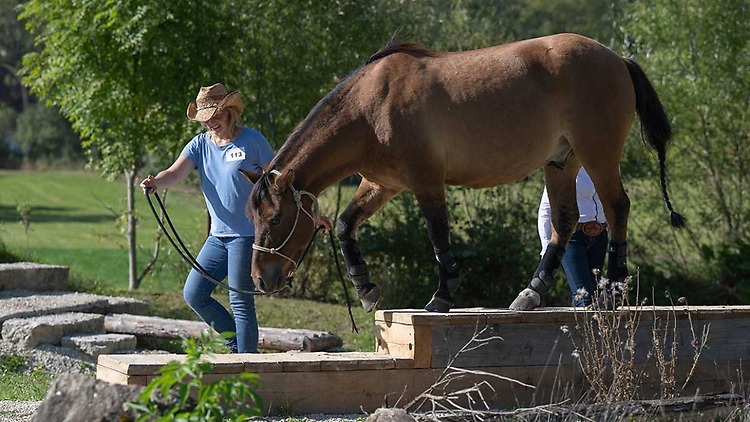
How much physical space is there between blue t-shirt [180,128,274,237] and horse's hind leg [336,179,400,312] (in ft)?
2.15

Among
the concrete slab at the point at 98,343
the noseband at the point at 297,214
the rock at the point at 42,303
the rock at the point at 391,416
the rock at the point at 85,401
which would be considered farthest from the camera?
the rock at the point at 42,303

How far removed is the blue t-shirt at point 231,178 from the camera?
6.57 m

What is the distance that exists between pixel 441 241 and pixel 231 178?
4.83 ft

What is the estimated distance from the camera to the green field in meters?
11.6

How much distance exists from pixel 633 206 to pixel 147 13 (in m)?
5.99

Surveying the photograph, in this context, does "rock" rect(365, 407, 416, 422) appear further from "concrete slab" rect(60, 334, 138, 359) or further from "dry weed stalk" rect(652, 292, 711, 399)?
"concrete slab" rect(60, 334, 138, 359)

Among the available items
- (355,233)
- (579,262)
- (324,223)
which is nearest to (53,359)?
(324,223)

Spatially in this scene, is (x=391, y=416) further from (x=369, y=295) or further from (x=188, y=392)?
(x=369, y=295)

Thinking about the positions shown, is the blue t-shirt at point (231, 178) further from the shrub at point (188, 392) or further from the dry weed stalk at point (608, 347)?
the shrub at point (188, 392)

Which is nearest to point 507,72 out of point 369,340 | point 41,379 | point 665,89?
point 41,379

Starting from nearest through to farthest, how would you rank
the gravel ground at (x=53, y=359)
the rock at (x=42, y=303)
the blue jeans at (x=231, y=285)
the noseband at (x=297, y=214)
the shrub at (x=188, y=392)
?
the shrub at (x=188, y=392), the noseband at (x=297, y=214), the blue jeans at (x=231, y=285), the gravel ground at (x=53, y=359), the rock at (x=42, y=303)

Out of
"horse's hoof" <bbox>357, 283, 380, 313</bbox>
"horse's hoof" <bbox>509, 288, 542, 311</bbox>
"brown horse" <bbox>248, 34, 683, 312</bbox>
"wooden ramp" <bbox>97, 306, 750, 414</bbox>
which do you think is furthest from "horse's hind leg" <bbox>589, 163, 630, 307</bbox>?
"horse's hoof" <bbox>357, 283, 380, 313</bbox>

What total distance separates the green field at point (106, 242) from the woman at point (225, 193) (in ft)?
12.1

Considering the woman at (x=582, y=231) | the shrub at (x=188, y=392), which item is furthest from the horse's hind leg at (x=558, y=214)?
the shrub at (x=188, y=392)
